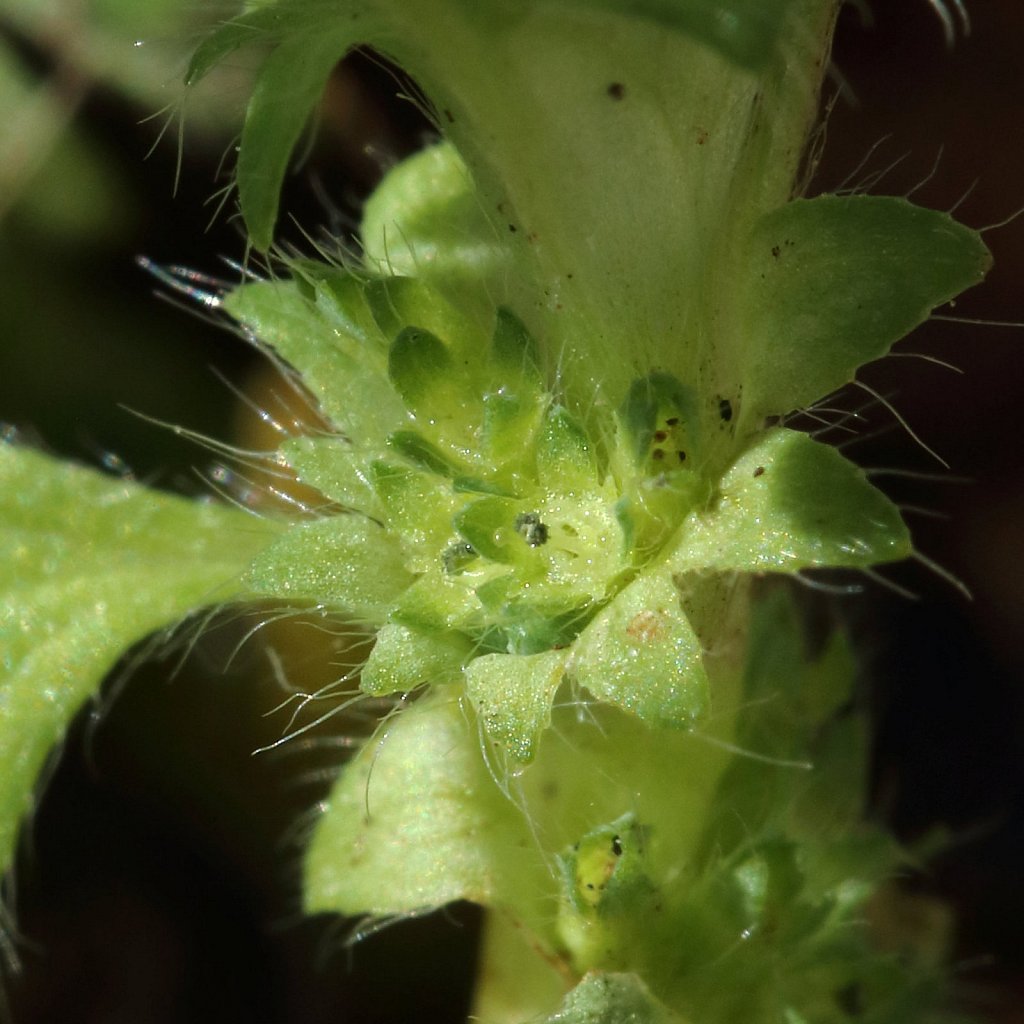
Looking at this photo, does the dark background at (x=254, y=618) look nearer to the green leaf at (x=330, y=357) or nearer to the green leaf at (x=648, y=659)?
the green leaf at (x=330, y=357)

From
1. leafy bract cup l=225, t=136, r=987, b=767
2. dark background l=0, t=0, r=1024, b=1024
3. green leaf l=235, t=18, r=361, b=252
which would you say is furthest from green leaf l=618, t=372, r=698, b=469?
dark background l=0, t=0, r=1024, b=1024

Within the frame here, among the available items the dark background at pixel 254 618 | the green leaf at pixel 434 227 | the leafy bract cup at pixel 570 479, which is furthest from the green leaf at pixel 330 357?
the dark background at pixel 254 618

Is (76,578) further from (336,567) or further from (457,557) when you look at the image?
(457,557)

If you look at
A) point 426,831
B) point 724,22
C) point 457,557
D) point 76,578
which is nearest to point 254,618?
point 76,578

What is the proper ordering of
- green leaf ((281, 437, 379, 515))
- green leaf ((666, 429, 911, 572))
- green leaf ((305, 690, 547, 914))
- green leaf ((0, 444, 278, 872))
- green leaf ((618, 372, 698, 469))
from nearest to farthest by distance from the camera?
1. green leaf ((666, 429, 911, 572))
2. green leaf ((618, 372, 698, 469))
3. green leaf ((281, 437, 379, 515))
4. green leaf ((305, 690, 547, 914))
5. green leaf ((0, 444, 278, 872))

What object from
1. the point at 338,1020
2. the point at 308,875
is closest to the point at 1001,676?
the point at 338,1020

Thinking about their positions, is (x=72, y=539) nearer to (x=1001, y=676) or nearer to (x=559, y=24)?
(x=559, y=24)

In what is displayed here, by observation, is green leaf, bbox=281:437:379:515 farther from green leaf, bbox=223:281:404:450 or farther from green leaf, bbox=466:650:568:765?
green leaf, bbox=466:650:568:765
